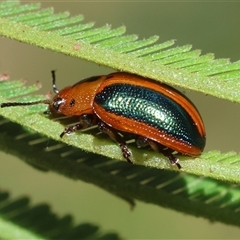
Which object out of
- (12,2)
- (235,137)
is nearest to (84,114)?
(12,2)

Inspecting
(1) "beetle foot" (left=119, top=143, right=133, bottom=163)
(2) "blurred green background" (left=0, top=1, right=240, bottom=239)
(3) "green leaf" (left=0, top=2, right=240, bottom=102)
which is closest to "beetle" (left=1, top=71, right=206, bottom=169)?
(1) "beetle foot" (left=119, top=143, right=133, bottom=163)

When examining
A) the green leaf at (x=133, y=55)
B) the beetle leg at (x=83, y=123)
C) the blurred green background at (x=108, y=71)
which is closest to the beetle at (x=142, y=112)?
the beetle leg at (x=83, y=123)

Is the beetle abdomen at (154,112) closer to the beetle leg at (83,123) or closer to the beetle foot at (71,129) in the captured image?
the beetle leg at (83,123)

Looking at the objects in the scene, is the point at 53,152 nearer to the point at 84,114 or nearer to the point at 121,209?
the point at 84,114

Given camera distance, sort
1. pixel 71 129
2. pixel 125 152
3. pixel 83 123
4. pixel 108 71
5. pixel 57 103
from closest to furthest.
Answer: pixel 125 152 < pixel 71 129 < pixel 83 123 < pixel 57 103 < pixel 108 71

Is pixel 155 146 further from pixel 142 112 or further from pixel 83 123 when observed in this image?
pixel 83 123

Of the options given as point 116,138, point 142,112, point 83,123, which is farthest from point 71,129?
point 142,112
